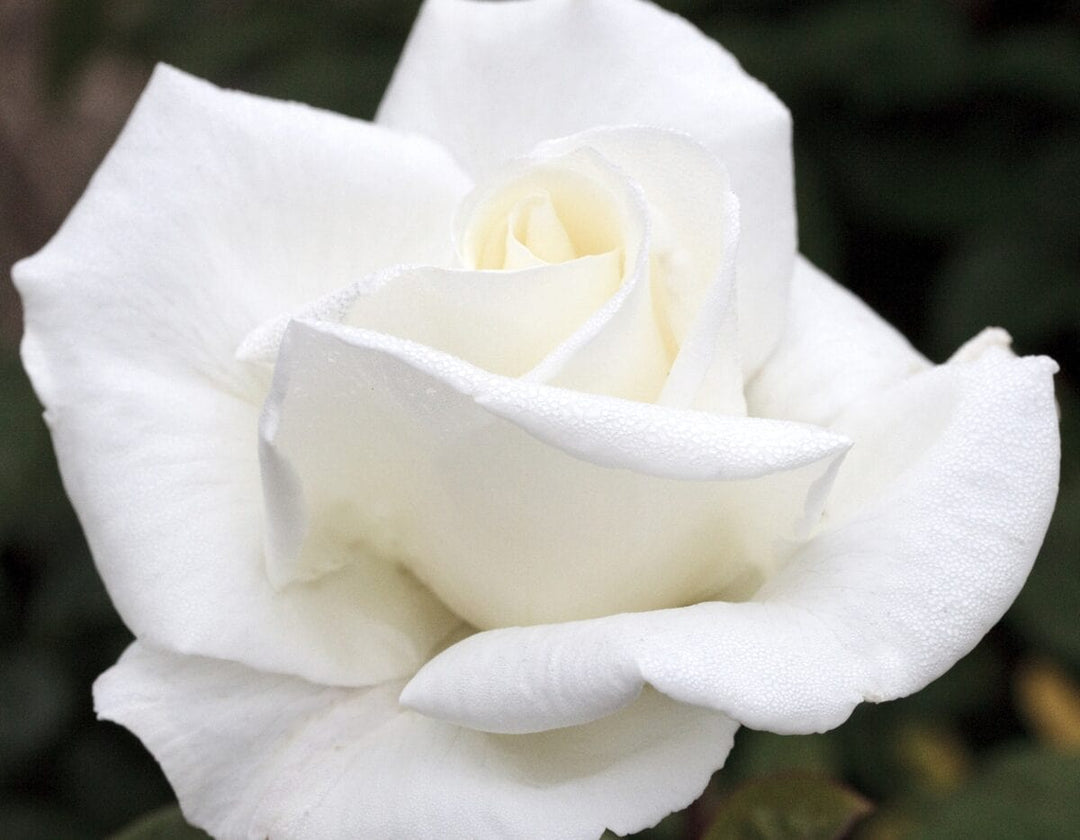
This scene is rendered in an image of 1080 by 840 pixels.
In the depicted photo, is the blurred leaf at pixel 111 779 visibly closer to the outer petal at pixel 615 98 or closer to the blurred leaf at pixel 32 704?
the blurred leaf at pixel 32 704

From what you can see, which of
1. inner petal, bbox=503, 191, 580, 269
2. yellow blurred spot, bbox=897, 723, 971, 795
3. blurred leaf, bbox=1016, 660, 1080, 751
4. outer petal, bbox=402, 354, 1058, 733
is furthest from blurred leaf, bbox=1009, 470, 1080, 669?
inner petal, bbox=503, 191, 580, 269

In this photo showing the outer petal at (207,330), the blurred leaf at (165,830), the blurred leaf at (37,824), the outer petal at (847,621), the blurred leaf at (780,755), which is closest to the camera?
the outer petal at (847,621)

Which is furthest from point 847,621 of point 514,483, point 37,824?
point 37,824

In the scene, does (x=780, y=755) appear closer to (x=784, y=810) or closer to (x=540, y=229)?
(x=784, y=810)

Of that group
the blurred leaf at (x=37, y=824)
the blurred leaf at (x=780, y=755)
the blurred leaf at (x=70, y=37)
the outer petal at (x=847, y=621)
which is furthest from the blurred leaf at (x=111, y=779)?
the outer petal at (x=847, y=621)

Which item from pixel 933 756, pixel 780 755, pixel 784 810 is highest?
pixel 784 810

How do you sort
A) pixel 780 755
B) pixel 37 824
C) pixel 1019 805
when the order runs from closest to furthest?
1. pixel 1019 805
2. pixel 780 755
3. pixel 37 824
